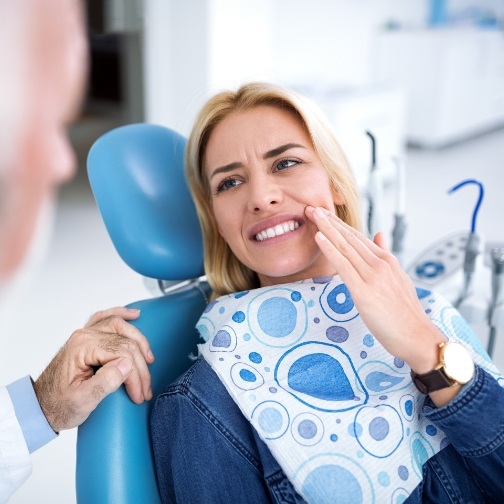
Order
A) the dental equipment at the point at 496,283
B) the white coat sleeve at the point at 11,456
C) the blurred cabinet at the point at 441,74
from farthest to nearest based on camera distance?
the blurred cabinet at the point at 441,74
the dental equipment at the point at 496,283
the white coat sleeve at the point at 11,456

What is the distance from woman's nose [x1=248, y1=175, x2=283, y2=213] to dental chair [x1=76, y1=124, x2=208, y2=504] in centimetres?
22

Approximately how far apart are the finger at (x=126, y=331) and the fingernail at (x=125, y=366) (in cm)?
8

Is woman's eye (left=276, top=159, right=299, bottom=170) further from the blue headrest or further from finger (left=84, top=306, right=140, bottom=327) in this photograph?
finger (left=84, top=306, right=140, bottom=327)

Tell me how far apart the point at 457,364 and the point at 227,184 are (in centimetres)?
53

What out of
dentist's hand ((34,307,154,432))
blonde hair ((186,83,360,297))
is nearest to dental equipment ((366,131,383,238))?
blonde hair ((186,83,360,297))

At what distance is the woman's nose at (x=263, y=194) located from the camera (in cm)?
103

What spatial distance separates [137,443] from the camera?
90 cm

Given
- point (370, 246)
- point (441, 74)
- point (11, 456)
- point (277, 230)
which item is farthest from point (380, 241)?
point (441, 74)

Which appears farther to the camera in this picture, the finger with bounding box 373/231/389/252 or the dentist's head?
the finger with bounding box 373/231/389/252

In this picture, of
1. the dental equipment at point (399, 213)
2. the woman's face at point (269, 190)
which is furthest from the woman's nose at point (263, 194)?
the dental equipment at point (399, 213)

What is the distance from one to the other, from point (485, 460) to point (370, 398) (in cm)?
19

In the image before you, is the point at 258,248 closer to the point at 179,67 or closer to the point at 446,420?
the point at 446,420

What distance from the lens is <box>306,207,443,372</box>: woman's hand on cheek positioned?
82cm

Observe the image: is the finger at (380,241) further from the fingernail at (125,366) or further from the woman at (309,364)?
the fingernail at (125,366)
